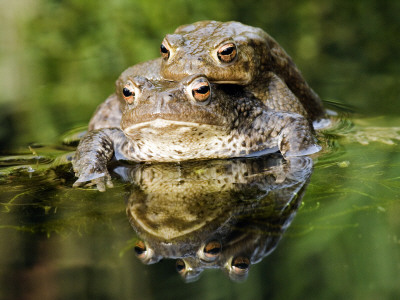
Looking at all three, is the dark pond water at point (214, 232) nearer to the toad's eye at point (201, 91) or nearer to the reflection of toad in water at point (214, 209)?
the reflection of toad in water at point (214, 209)

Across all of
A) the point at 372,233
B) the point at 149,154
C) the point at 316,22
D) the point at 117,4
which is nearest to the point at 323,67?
the point at 316,22

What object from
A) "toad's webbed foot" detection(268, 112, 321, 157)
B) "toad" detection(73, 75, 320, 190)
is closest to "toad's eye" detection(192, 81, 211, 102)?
"toad" detection(73, 75, 320, 190)

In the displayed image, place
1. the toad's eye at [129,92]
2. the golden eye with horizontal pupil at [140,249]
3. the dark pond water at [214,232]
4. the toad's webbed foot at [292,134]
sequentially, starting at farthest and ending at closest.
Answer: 1. the toad's webbed foot at [292,134]
2. the toad's eye at [129,92]
3. the golden eye with horizontal pupil at [140,249]
4. the dark pond water at [214,232]

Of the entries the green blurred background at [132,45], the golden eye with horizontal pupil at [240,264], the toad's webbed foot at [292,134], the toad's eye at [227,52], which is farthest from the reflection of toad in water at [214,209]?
the green blurred background at [132,45]

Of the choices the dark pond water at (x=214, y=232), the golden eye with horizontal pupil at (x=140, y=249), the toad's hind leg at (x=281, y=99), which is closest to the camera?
the dark pond water at (x=214, y=232)

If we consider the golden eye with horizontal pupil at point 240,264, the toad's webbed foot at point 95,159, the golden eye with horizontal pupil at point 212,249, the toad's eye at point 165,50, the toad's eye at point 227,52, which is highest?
the toad's eye at point 165,50

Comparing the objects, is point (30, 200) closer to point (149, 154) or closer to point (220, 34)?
point (149, 154)
